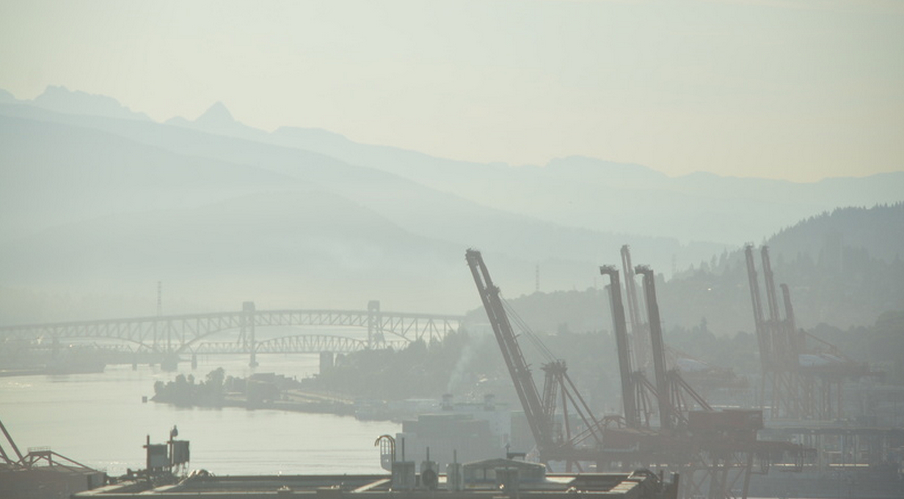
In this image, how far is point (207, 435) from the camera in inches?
5950

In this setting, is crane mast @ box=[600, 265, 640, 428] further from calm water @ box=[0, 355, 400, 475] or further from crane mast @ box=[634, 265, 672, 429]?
calm water @ box=[0, 355, 400, 475]

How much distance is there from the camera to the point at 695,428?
8019cm

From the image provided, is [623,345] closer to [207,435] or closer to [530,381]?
[530,381]

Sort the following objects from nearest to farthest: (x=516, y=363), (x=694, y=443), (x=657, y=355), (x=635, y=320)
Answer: (x=694, y=443) → (x=657, y=355) → (x=516, y=363) → (x=635, y=320)

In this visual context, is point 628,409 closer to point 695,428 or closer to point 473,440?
point 695,428

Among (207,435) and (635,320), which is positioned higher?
(635,320)

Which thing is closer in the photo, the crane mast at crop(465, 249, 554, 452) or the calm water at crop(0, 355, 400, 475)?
the crane mast at crop(465, 249, 554, 452)

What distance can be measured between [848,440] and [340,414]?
75064 millimetres

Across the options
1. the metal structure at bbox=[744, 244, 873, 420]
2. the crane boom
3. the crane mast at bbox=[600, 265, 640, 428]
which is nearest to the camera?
A: the crane mast at bbox=[600, 265, 640, 428]

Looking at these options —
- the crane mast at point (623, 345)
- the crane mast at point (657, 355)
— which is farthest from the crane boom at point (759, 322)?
the crane mast at point (623, 345)

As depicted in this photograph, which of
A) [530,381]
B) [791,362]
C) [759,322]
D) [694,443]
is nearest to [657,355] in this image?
[530,381]

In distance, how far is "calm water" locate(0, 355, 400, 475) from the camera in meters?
118

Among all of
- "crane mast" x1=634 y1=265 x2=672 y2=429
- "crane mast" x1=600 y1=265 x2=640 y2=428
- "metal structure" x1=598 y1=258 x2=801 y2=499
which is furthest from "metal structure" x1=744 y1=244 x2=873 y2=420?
"metal structure" x1=598 y1=258 x2=801 y2=499

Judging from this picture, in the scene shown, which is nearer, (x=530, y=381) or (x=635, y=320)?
(x=530, y=381)
